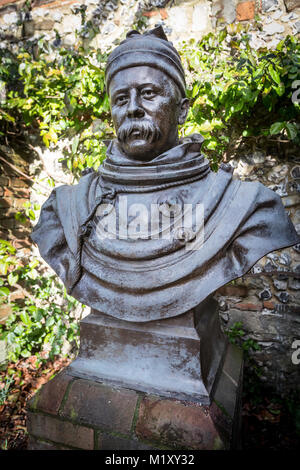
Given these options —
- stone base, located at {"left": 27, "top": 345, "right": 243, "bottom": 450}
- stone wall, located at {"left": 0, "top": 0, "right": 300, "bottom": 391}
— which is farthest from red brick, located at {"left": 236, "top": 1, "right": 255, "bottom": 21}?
stone base, located at {"left": 27, "top": 345, "right": 243, "bottom": 450}

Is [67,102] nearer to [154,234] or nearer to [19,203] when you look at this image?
[19,203]

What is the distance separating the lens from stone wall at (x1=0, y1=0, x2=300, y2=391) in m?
2.51

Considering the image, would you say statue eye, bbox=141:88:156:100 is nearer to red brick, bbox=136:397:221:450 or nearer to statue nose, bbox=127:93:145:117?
statue nose, bbox=127:93:145:117

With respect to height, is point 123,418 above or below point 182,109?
below

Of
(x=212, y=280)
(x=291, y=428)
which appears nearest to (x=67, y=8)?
(x=212, y=280)

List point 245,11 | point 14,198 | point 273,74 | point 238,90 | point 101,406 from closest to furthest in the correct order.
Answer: point 101,406
point 273,74
point 238,90
point 245,11
point 14,198

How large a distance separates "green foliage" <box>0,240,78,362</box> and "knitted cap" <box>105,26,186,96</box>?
1995 millimetres

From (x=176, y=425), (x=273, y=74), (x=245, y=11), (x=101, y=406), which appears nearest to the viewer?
(x=176, y=425)

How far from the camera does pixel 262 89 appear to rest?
7.58ft

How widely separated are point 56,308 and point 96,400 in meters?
1.86

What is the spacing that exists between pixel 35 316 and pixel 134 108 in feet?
7.73

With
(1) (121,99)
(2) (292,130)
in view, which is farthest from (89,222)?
(2) (292,130)

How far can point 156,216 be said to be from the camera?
1232mm
